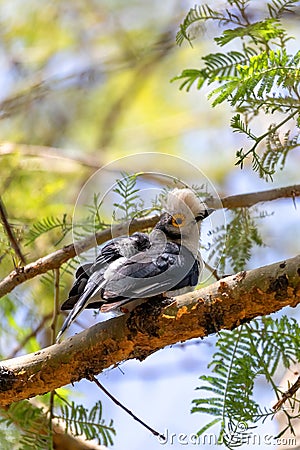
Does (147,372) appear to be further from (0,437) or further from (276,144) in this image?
→ (276,144)

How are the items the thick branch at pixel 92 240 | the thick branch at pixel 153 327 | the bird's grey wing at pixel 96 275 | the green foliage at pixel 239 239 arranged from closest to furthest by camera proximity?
the thick branch at pixel 153 327
the bird's grey wing at pixel 96 275
the thick branch at pixel 92 240
the green foliage at pixel 239 239

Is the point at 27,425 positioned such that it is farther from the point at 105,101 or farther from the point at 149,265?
the point at 105,101

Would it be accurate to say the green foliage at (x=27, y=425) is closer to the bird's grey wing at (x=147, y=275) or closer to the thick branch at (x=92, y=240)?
the thick branch at (x=92, y=240)

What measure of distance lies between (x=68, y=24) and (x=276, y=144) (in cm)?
216

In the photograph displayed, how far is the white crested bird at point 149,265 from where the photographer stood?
1042 millimetres

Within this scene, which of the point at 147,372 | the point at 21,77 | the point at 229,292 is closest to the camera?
the point at 229,292

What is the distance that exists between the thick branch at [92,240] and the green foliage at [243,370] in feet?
0.82

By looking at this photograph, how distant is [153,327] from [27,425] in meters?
0.48

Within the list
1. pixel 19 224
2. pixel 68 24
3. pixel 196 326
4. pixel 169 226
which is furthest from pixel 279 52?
pixel 68 24

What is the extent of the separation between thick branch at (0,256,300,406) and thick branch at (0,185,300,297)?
21cm

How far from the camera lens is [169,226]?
1185 millimetres

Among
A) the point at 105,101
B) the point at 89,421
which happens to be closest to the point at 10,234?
the point at 89,421

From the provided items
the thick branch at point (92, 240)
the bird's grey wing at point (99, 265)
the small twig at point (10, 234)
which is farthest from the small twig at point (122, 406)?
the small twig at point (10, 234)

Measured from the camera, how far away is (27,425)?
1386mm
